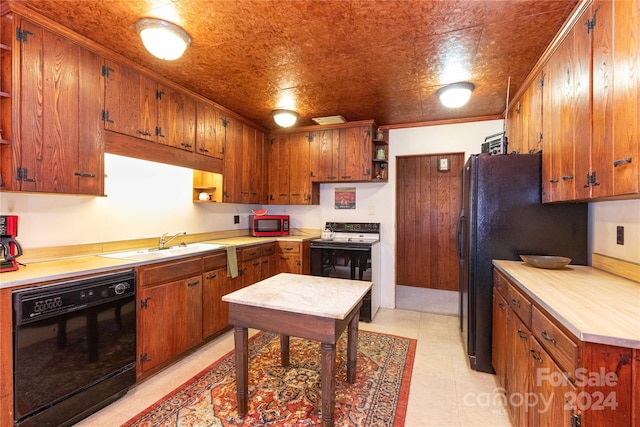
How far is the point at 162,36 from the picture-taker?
186 cm

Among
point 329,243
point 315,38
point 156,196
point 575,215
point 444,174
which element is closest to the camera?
point 315,38

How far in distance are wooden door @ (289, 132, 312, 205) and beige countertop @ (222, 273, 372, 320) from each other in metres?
2.17

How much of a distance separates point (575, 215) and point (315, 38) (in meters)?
2.33

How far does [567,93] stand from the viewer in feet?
5.85

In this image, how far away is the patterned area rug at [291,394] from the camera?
1.81m

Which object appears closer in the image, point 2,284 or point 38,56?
point 2,284

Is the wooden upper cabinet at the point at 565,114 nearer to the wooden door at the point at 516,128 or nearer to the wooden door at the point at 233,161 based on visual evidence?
the wooden door at the point at 516,128

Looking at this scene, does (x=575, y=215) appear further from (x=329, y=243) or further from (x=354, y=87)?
(x=329, y=243)

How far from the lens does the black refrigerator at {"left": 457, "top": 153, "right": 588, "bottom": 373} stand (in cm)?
215

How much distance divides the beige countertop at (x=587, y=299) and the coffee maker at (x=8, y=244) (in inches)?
112

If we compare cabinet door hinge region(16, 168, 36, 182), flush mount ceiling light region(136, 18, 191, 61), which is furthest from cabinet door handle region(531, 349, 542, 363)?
cabinet door hinge region(16, 168, 36, 182)

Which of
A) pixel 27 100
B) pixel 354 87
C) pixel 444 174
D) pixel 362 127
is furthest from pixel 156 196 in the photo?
pixel 444 174

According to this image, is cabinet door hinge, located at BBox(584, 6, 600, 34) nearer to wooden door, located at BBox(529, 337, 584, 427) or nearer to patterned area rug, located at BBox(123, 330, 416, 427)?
wooden door, located at BBox(529, 337, 584, 427)

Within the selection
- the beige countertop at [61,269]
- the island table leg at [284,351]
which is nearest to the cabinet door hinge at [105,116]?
the beige countertop at [61,269]
